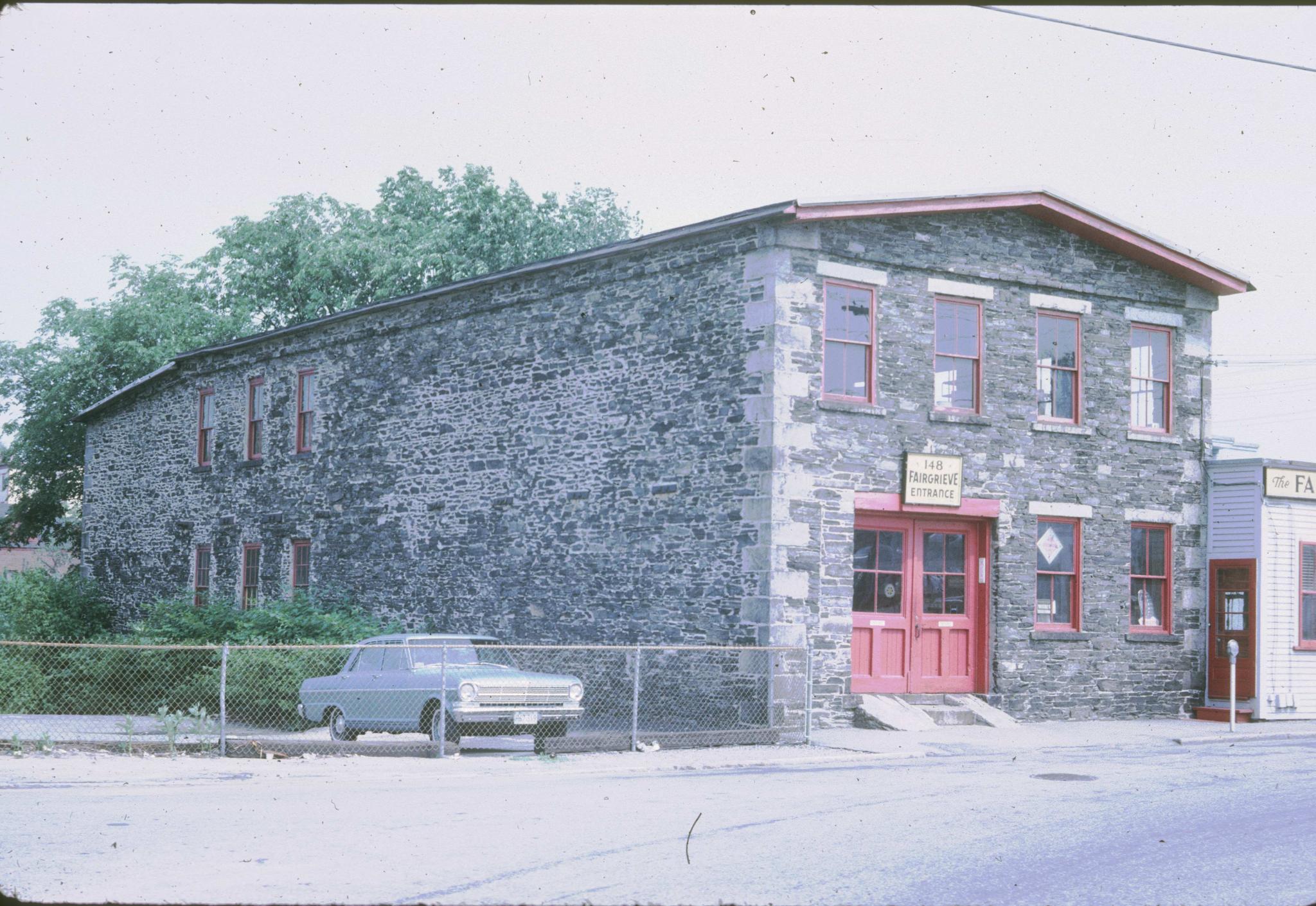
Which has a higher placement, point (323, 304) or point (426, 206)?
point (426, 206)

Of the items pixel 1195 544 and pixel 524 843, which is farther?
pixel 1195 544

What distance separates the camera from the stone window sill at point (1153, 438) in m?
22.9

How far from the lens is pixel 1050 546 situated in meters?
22.1

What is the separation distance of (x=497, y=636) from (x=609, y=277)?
6.43 meters

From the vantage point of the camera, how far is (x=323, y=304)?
47219 millimetres

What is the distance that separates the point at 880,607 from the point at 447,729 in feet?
22.9

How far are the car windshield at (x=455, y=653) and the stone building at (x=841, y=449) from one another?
2831 mm

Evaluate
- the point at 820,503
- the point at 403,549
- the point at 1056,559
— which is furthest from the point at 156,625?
the point at 1056,559

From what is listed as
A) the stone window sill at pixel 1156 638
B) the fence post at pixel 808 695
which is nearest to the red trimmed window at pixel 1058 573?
the stone window sill at pixel 1156 638

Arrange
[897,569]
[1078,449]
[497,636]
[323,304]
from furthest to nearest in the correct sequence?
[323,304]
[497,636]
[1078,449]
[897,569]

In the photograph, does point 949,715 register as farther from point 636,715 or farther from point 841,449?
point 636,715

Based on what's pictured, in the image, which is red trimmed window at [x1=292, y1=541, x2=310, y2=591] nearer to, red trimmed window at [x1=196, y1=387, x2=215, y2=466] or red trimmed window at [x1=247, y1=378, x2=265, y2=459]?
red trimmed window at [x1=247, y1=378, x2=265, y2=459]

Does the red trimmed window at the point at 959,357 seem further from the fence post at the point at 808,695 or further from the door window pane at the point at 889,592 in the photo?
the fence post at the point at 808,695

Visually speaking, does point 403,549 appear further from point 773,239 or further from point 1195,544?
point 1195,544
